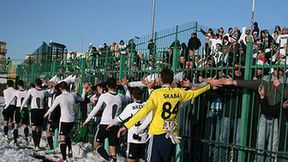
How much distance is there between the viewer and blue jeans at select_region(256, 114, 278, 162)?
20.9 ft

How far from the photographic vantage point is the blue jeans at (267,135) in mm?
6367

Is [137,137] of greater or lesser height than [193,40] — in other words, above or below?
below

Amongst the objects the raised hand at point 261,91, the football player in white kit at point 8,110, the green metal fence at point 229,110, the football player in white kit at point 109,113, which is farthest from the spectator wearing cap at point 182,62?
the football player in white kit at point 8,110

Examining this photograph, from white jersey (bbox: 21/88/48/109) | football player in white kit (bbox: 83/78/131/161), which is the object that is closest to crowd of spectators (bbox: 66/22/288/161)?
football player in white kit (bbox: 83/78/131/161)

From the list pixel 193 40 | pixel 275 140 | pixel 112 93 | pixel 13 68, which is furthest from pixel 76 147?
pixel 13 68

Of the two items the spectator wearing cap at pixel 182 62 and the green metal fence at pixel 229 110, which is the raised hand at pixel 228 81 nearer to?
the green metal fence at pixel 229 110

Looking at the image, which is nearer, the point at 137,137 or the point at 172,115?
the point at 172,115

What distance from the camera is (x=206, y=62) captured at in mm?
7523

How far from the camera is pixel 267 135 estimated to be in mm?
6551

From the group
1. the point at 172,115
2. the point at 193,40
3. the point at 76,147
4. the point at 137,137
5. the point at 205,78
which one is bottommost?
the point at 76,147

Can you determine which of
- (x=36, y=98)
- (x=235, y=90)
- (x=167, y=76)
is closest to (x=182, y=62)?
(x=235, y=90)

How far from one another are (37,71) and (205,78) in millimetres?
11387

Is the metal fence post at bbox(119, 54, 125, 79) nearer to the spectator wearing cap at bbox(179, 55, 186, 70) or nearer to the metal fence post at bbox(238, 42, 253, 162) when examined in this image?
the spectator wearing cap at bbox(179, 55, 186, 70)

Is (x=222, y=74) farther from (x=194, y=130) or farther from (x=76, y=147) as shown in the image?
(x=76, y=147)
